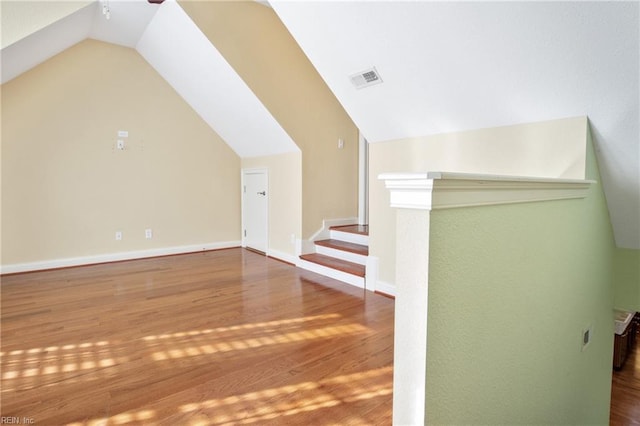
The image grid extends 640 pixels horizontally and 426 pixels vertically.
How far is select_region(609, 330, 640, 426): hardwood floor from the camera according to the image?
2987 mm

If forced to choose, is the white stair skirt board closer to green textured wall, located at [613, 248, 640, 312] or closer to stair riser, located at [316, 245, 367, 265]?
stair riser, located at [316, 245, 367, 265]

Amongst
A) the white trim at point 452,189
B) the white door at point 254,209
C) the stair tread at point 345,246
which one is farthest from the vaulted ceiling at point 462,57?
the white door at point 254,209

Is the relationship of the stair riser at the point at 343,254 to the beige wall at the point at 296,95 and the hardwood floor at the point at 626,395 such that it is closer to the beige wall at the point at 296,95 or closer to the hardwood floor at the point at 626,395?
the beige wall at the point at 296,95

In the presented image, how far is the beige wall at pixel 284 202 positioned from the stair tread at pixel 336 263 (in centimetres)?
32

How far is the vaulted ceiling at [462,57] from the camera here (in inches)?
62.7

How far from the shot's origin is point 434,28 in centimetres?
196

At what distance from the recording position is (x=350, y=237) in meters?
4.25

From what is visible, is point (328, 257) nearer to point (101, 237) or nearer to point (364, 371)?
point (364, 371)

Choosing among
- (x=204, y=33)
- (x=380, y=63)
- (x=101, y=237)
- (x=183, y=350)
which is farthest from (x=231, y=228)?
(x=380, y=63)

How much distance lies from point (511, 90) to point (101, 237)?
4546 millimetres

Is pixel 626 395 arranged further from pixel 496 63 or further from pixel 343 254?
pixel 496 63

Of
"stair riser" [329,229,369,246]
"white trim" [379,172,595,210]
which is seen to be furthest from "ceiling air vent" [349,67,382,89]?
"stair riser" [329,229,369,246]

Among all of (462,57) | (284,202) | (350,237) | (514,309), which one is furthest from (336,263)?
(514,309)

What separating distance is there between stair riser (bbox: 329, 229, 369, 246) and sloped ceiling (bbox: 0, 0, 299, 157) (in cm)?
118
